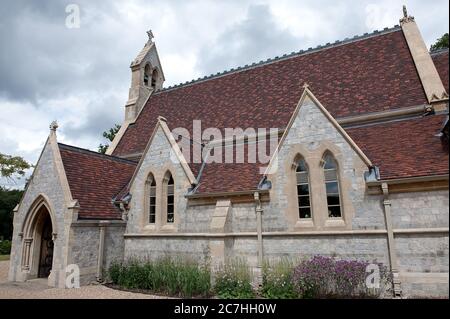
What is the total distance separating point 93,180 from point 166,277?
22.4 ft

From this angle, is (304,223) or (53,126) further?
(53,126)

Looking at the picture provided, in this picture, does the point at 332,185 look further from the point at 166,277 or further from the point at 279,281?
the point at 166,277

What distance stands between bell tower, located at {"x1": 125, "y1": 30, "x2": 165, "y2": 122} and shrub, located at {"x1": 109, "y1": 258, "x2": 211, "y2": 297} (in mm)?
13484

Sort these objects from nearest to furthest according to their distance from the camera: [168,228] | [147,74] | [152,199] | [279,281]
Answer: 1. [279,281]
2. [168,228]
3. [152,199]
4. [147,74]

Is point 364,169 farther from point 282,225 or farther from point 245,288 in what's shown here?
point 245,288

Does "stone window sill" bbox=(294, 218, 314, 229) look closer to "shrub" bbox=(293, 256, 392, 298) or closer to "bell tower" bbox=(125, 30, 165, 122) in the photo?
"shrub" bbox=(293, 256, 392, 298)

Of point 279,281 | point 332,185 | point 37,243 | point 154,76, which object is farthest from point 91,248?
point 154,76

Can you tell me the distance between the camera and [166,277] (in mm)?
12008

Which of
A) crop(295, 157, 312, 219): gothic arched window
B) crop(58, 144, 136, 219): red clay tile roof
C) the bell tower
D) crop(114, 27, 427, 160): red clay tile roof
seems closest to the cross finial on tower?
the bell tower

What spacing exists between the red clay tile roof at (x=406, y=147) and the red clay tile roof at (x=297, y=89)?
1612 mm

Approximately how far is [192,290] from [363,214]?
6.57 m

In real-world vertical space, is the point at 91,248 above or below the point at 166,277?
above

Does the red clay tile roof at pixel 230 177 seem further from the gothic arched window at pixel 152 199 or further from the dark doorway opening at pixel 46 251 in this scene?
the dark doorway opening at pixel 46 251

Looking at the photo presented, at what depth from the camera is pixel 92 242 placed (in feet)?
46.2
